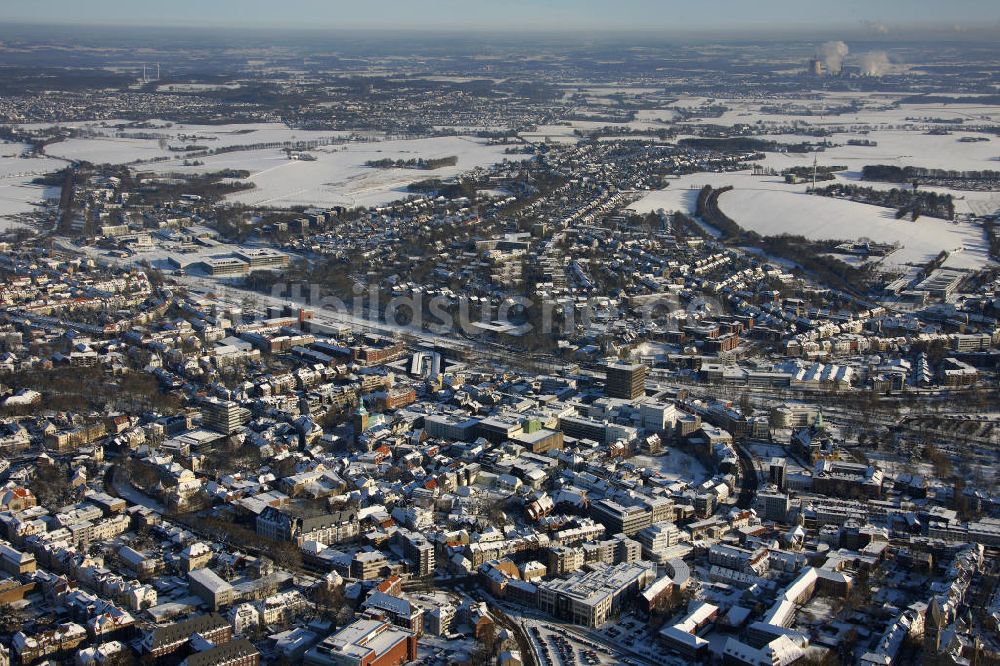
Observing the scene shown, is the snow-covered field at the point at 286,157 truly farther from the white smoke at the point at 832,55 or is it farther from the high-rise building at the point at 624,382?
the white smoke at the point at 832,55

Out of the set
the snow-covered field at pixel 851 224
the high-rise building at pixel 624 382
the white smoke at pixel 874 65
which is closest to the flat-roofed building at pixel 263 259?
the high-rise building at pixel 624 382

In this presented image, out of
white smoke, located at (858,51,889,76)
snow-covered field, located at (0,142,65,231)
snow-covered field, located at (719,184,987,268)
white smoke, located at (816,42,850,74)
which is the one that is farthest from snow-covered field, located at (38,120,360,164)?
white smoke, located at (816,42,850,74)

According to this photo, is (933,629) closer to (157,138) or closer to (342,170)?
(342,170)

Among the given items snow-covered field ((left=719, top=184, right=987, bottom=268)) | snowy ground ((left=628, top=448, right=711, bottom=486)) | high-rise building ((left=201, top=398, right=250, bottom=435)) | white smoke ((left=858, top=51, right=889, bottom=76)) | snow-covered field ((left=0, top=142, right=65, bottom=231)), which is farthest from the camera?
white smoke ((left=858, top=51, right=889, bottom=76))

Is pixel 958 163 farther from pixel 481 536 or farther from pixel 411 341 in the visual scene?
pixel 481 536

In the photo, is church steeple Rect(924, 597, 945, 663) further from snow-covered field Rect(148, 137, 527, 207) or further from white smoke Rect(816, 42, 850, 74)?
white smoke Rect(816, 42, 850, 74)

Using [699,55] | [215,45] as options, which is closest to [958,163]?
[699,55]
